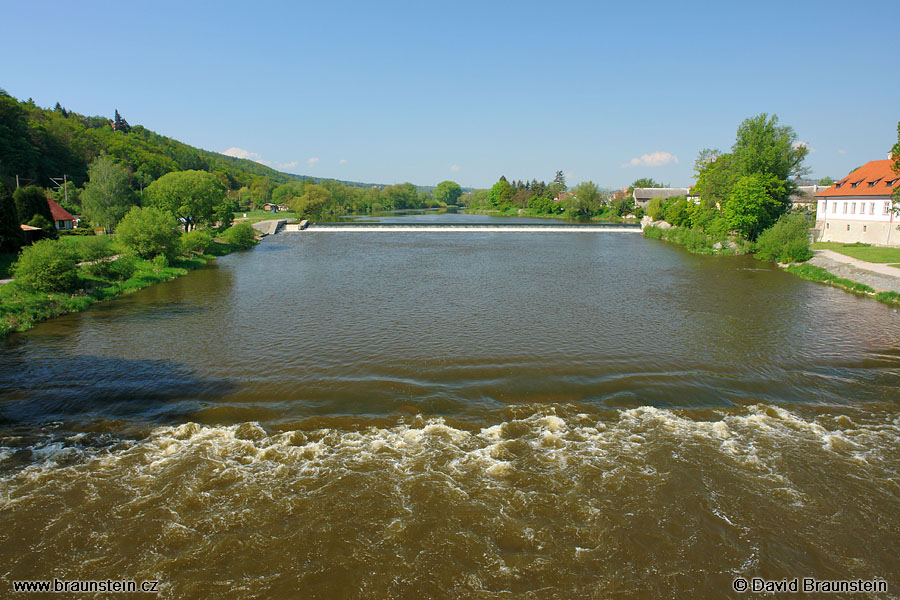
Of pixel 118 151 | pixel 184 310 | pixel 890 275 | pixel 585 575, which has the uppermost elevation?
pixel 118 151

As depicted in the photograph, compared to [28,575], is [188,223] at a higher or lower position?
higher

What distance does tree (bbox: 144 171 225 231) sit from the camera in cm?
3559

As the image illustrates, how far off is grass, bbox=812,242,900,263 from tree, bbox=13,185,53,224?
46248mm

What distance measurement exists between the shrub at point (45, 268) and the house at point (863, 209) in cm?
3995

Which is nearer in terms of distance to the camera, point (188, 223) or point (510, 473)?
point (510, 473)

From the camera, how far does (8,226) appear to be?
2206 cm

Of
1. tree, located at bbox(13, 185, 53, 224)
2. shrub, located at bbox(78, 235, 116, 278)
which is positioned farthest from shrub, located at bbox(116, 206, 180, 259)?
tree, located at bbox(13, 185, 53, 224)

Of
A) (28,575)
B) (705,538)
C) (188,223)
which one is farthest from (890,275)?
(188,223)

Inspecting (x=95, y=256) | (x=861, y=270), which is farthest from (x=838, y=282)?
(x=95, y=256)

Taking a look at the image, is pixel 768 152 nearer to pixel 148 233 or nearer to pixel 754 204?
pixel 754 204

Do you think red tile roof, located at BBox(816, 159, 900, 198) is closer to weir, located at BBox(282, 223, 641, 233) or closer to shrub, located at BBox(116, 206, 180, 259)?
weir, located at BBox(282, 223, 641, 233)

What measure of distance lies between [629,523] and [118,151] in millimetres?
87853

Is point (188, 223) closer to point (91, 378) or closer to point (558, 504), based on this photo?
point (91, 378)

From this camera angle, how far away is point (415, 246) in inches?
1549
